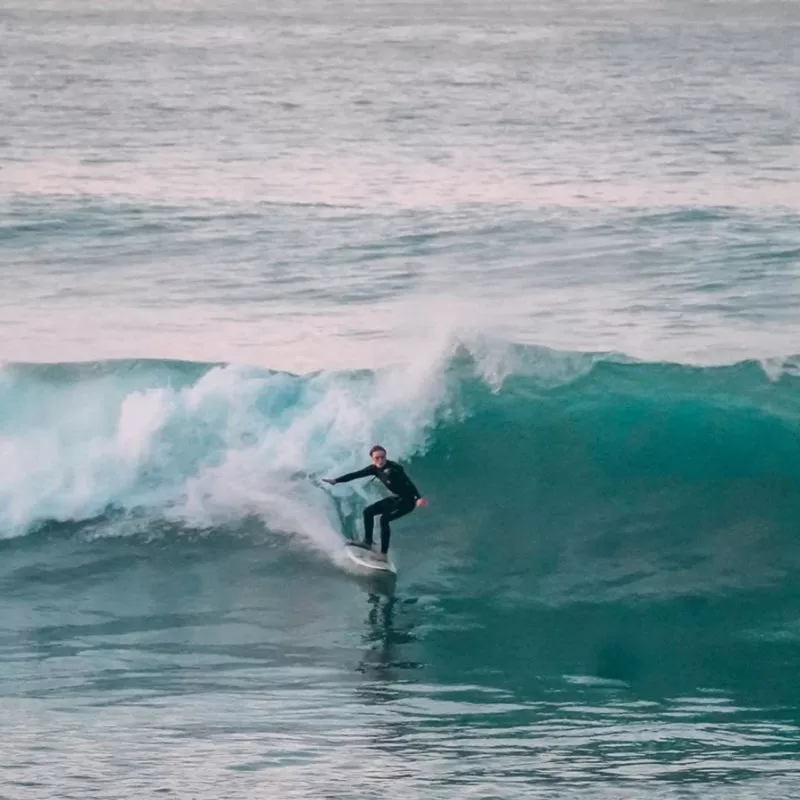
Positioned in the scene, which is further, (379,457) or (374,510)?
(374,510)

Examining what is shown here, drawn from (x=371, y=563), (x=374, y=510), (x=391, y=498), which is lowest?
(x=371, y=563)

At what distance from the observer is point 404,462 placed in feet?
55.9

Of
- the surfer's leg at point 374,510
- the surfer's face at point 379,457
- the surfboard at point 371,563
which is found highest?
the surfer's face at point 379,457

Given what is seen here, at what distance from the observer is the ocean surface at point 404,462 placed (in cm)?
1021

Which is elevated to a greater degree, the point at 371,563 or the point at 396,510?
the point at 396,510

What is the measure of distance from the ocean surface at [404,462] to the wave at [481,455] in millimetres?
49

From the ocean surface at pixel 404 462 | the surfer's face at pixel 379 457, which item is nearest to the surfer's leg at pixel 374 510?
the surfer's face at pixel 379 457

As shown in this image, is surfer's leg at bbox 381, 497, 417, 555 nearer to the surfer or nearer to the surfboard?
the surfer

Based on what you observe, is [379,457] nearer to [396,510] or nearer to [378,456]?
[378,456]

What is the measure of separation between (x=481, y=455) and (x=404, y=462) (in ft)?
2.99

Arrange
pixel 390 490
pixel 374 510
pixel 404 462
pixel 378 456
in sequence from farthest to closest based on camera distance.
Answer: pixel 404 462 < pixel 374 510 < pixel 390 490 < pixel 378 456

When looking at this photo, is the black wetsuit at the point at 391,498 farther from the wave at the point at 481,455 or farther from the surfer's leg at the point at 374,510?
the wave at the point at 481,455

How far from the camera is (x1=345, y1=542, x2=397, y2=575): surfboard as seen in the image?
1387 centimetres

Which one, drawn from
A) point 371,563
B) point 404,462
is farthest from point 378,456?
point 404,462
